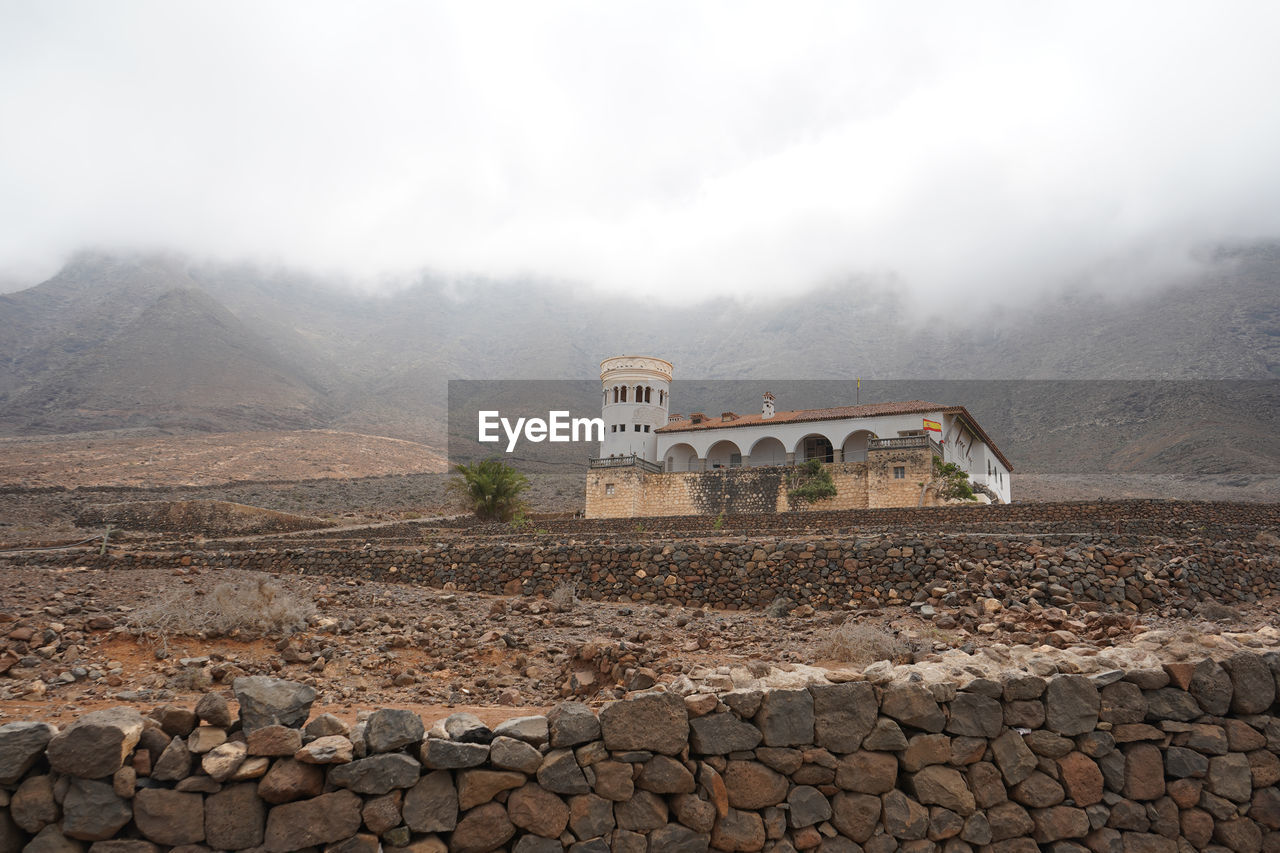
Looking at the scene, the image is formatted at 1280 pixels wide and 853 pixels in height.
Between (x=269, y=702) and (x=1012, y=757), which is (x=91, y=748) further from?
(x=1012, y=757)

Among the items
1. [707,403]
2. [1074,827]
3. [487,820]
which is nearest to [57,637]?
[487,820]

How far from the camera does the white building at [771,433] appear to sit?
117ft

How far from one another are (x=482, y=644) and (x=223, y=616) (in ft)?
9.71

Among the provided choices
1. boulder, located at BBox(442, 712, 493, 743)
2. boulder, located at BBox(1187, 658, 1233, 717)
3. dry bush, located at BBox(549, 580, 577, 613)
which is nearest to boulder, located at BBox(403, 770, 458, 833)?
boulder, located at BBox(442, 712, 493, 743)

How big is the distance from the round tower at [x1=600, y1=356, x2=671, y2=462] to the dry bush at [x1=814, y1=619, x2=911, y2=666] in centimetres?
3342

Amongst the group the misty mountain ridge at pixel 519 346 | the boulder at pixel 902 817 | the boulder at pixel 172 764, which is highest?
the misty mountain ridge at pixel 519 346

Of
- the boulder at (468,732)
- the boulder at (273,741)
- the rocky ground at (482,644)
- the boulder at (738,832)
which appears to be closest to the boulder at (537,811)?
the boulder at (468,732)

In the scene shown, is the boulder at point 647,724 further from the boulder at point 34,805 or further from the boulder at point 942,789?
the boulder at point 34,805

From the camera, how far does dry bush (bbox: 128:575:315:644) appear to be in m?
8.80

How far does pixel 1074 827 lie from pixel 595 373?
433 feet

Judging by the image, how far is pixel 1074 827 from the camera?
4914 millimetres

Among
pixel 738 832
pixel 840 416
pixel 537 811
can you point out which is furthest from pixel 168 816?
pixel 840 416

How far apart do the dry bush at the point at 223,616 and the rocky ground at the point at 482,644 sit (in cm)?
2

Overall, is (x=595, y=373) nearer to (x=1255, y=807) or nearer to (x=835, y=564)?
(x=835, y=564)
